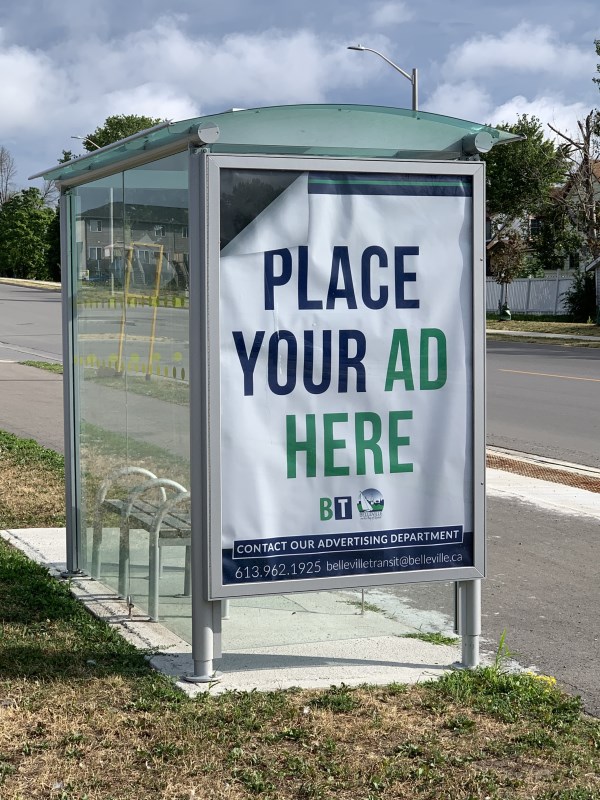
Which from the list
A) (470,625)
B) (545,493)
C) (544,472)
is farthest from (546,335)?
(470,625)

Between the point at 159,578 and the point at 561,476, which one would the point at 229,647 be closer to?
the point at 159,578

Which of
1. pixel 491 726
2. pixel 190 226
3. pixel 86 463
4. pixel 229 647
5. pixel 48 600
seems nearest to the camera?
Result: pixel 491 726

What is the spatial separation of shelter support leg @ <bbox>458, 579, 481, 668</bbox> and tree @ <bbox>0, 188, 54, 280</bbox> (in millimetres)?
70608

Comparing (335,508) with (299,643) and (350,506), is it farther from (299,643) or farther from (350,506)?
(299,643)

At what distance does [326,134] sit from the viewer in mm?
4734

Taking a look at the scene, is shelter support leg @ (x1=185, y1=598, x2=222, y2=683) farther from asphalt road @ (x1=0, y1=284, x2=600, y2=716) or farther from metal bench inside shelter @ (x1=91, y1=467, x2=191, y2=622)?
asphalt road @ (x1=0, y1=284, x2=600, y2=716)

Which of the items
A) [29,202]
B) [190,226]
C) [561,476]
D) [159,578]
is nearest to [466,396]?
[190,226]

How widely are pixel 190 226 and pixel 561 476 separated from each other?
6492 mm

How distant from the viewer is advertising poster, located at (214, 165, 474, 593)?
4.58 meters

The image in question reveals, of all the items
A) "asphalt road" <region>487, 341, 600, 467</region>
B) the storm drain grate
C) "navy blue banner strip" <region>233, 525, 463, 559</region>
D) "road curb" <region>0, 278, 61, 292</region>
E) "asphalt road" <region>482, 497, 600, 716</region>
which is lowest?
"asphalt road" <region>482, 497, 600, 716</region>

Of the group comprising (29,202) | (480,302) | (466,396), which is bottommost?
(466,396)

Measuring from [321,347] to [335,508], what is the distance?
→ 707mm

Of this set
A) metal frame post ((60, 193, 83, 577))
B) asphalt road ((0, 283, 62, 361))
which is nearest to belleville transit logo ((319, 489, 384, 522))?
metal frame post ((60, 193, 83, 577))

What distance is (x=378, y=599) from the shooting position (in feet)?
20.2
